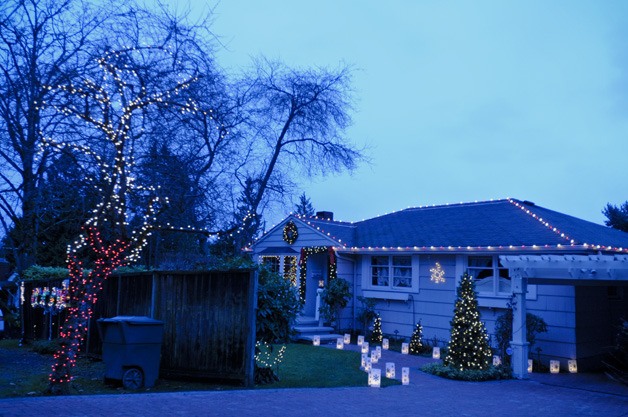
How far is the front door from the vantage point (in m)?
19.3

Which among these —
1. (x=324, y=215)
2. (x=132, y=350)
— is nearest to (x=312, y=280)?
(x=324, y=215)

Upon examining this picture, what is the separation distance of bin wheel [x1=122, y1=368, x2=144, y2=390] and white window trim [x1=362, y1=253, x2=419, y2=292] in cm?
942

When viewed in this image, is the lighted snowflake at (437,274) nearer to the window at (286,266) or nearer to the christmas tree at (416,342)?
the christmas tree at (416,342)

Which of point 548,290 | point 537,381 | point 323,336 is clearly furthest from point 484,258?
point 323,336

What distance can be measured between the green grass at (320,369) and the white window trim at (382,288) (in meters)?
3.03

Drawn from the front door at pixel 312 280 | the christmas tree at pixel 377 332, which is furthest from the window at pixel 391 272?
the front door at pixel 312 280

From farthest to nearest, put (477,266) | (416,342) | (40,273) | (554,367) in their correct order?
(40,273), (416,342), (477,266), (554,367)

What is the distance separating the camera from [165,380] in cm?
960

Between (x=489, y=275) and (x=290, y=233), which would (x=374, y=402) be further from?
(x=290, y=233)

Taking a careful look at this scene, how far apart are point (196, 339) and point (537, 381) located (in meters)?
6.90

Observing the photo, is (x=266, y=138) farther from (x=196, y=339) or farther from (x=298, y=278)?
(x=196, y=339)

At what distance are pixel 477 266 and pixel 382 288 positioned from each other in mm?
3409

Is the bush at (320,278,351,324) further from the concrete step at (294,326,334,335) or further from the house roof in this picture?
the house roof

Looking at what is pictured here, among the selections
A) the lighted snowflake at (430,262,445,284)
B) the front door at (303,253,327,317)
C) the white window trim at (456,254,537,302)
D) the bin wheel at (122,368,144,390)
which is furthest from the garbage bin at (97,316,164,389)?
the front door at (303,253,327,317)
